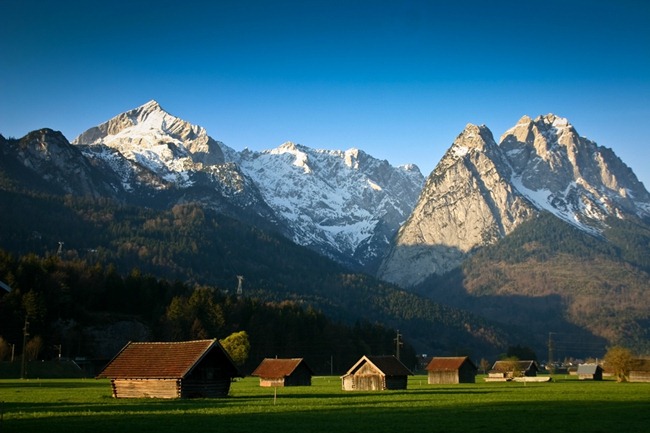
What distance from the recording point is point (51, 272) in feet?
489

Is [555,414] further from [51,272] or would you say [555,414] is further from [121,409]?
[51,272]

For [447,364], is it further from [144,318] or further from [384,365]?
[144,318]

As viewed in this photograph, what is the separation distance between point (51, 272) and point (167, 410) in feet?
348

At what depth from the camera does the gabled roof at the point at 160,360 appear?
211 ft

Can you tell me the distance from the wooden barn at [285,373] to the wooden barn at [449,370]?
29.5 metres

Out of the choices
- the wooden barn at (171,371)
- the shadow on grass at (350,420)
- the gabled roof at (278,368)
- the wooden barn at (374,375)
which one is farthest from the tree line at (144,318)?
the shadow on grass at (350,420)

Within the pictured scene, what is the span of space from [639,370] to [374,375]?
69361 millimetres

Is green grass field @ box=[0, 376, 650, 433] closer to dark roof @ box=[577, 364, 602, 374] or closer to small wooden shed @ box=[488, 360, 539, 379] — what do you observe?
small wooden shed @ box=[488, 360, 539, 379]

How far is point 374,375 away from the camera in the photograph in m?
90.6

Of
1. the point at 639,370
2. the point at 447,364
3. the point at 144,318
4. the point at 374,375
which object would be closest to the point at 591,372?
the point at 639,370

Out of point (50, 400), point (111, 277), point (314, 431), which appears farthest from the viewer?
point (111, 277)

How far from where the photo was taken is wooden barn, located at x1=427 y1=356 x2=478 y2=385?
12162 cm

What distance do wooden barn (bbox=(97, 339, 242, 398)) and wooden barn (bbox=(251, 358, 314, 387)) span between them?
30410mm

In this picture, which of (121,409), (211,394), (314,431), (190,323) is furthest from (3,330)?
(314,431)
